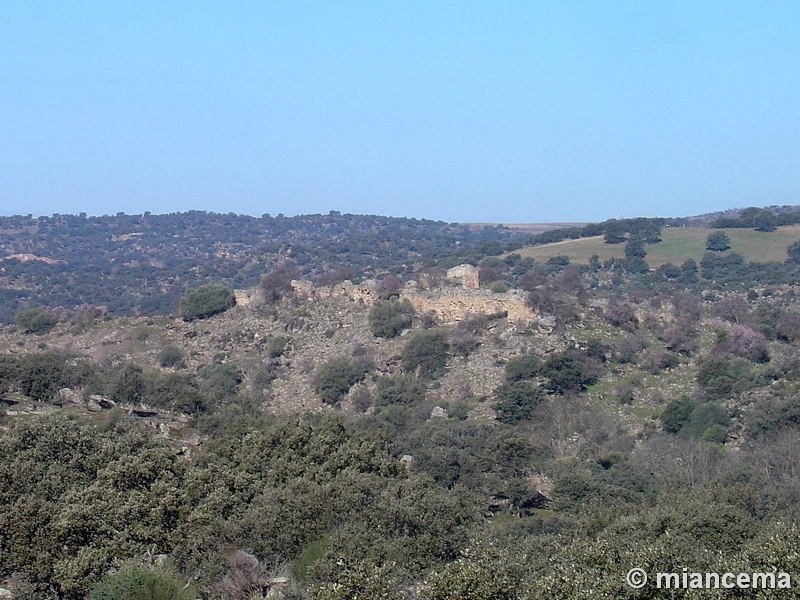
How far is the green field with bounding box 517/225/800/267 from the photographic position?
70250 mm

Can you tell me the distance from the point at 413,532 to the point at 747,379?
2402 centimetres

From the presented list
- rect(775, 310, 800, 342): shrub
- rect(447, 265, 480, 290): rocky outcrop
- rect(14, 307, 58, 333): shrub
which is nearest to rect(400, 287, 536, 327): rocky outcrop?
rect(447, 265, 480, 290): rocky outcrop

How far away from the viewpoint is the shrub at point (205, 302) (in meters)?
47.9

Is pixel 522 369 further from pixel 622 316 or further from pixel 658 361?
pixel 622 316

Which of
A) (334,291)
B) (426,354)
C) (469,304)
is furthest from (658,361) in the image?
(334,291)

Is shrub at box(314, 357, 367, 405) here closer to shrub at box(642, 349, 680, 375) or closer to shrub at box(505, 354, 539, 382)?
shrub at box(505, 354, 539, 382)

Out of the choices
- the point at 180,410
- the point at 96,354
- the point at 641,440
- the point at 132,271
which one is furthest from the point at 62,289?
the point at 641,440

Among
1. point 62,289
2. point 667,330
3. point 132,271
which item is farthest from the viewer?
point 132,271

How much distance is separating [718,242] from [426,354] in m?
40.2

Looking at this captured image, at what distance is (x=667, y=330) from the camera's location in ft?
139

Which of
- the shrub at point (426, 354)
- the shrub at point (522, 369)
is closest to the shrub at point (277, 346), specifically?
the shrub at point (426, 354)

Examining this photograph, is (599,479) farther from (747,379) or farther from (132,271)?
(132,271)

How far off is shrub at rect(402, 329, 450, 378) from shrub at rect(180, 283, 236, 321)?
38.9ft

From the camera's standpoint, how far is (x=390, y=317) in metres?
43.6
